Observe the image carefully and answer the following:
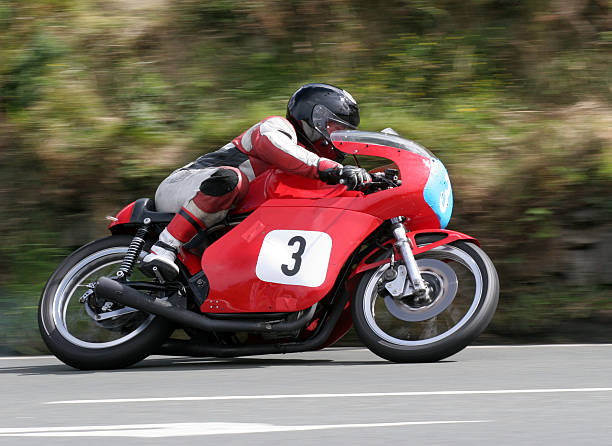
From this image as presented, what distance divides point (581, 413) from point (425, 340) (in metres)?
1.64

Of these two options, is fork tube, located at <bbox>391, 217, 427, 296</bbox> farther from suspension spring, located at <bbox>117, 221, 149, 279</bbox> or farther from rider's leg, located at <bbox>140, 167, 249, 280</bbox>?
suspension spring, located at <bbox>117, 221, 149, 279</bbox>

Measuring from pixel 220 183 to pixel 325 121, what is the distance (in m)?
0.82

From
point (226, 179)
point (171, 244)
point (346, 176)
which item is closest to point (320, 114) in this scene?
point (346, 176)

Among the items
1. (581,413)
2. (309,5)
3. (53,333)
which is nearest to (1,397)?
(53,333)

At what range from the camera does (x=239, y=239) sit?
19.1 ft

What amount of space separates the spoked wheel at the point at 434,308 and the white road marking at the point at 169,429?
1643 millimetres

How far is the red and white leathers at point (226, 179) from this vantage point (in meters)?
5.79

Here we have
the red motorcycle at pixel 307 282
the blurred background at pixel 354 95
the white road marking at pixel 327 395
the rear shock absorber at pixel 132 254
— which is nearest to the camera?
the white road marking at pixel 327 395

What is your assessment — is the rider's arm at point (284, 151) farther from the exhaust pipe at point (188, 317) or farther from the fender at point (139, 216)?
the exhaust pipe at point (188, 317)

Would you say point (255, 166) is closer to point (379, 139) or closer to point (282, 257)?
point (282, 257)

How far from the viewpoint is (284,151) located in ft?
19.0

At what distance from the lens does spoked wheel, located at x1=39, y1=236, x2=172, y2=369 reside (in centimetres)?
582

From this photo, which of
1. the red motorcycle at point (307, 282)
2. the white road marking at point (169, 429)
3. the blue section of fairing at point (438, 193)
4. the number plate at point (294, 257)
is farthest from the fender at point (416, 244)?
the white road marking at point (169, 429)

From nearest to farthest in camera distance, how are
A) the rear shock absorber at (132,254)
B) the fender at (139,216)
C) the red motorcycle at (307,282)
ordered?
the red motorcycle at (307,282)
the rear shock absorber at (132,254)
the fender at (139,216)
